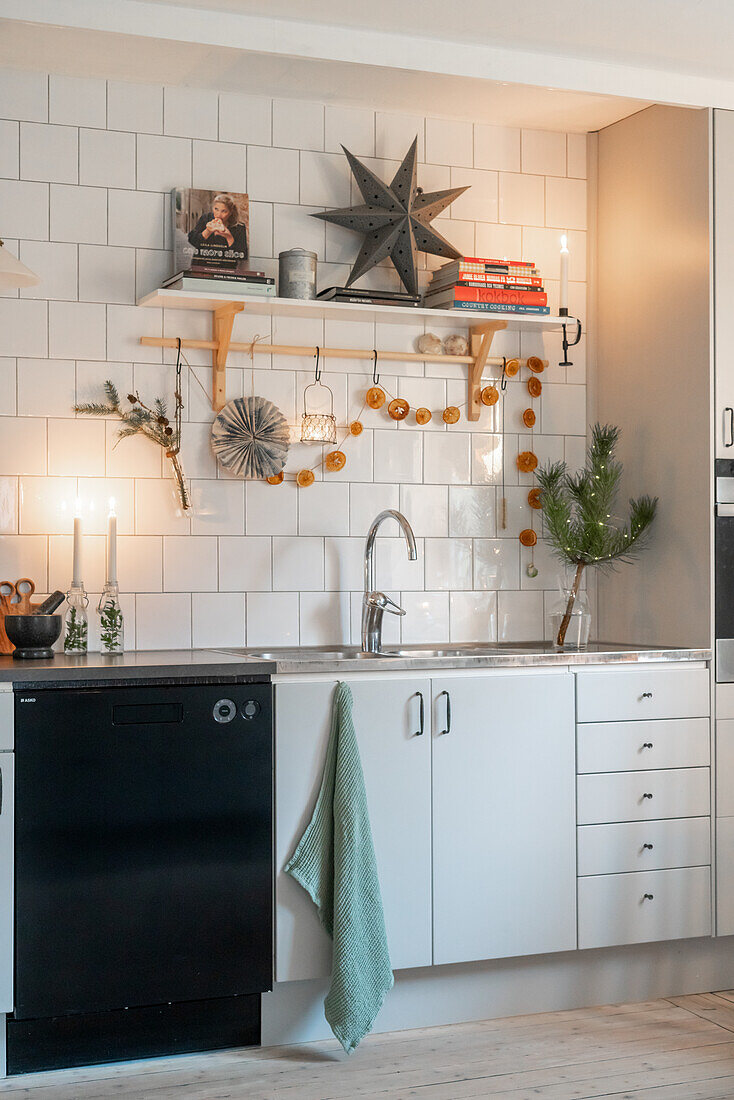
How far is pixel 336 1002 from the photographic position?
280 cm

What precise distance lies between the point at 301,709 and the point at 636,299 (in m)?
1.71

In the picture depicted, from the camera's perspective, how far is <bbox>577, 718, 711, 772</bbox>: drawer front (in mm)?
3180

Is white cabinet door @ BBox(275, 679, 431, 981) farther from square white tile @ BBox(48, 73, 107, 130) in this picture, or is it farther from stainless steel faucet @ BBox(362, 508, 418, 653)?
square white tile @ BBox(48, 73, 107, 130)

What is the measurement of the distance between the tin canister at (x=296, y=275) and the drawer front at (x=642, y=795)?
1572mm

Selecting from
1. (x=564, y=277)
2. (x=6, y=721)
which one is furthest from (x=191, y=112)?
(x=6, y=721)

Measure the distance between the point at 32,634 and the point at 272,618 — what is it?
2.47 ft

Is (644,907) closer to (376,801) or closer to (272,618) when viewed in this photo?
(376,801)

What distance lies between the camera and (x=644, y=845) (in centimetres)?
322

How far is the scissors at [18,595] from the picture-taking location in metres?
3.14

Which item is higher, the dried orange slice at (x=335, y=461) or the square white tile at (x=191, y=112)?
the square white tile at (x=191, y=112)

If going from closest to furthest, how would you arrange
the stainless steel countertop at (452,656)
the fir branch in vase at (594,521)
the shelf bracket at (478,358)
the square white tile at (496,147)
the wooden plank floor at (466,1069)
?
the wooden plank floor at (466,1069), the stainless steel countertop at (452,656), the fir branch in vase at (594,521), the shelf bracket at (478,358), the square white tile at (496,147)

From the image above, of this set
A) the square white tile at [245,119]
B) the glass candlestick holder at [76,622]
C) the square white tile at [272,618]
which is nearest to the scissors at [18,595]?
A: the glass candlestick holder at [76,622]

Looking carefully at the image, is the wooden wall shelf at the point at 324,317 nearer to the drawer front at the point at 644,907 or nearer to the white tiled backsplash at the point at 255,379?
the white tiled backsplash at the point at 255,379

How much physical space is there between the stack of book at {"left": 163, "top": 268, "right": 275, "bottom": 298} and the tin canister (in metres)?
0.11
